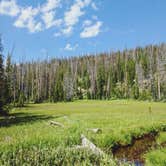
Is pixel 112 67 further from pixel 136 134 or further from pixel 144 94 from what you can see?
pixel 136 134

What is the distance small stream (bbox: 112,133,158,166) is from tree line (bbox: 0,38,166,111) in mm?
98068

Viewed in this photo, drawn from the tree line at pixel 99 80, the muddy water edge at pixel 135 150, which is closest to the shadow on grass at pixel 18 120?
the muddy water edge at pixel 135 150

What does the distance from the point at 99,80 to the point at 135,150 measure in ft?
412

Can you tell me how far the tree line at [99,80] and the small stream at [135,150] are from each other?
98068 millimetres

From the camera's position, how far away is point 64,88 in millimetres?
139750

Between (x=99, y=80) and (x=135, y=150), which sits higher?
(x=99, y=80)

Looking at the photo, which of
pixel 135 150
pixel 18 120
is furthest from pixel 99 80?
pixel 135 150

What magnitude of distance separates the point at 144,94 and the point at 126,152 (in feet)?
345

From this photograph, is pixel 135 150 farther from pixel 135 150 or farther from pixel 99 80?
pixel 99 80

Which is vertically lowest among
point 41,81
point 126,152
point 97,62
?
point 126,152

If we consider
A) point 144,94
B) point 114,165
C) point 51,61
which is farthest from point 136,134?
point 51,61

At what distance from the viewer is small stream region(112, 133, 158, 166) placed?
19.6 metres

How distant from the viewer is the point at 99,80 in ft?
486

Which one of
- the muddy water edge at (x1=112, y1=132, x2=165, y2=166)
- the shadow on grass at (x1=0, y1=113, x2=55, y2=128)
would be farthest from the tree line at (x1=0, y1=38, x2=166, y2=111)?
the muddy water edge at (x1=112, y1=132, x2=165, y2=166)
